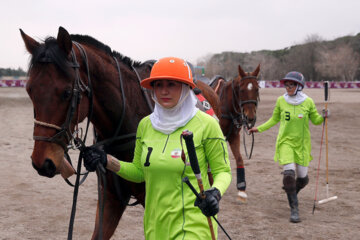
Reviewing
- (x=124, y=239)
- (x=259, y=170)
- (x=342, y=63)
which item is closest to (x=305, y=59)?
(x=342, y=63)

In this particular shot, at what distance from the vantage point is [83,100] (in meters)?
2.70

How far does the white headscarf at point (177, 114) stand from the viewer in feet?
7.57

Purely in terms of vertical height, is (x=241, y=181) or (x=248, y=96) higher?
(x=248, y=96)

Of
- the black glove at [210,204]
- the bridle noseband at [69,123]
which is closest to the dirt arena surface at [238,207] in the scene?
the bridle noseband at [69,123]

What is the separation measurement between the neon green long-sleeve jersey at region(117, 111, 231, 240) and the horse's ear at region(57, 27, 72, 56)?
0.80 meters

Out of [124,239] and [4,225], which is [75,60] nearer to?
[124,239]

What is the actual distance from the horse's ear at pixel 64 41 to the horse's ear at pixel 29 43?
0.17 m

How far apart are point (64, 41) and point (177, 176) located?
3.89ft

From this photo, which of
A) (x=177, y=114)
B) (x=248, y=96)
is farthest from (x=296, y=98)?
(x=177, y=114)

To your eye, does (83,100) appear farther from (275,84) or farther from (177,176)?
(275,84)

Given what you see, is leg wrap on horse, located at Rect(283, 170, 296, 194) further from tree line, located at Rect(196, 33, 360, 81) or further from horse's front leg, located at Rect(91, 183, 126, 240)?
tree line, located at Rect(196, 33, 360, 81)

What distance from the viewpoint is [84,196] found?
21.4 ft

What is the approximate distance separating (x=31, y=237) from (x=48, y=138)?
289 cm

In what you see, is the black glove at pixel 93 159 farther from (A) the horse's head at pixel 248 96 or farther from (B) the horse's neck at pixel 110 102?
(A) the horse's head at pixel 248 96
